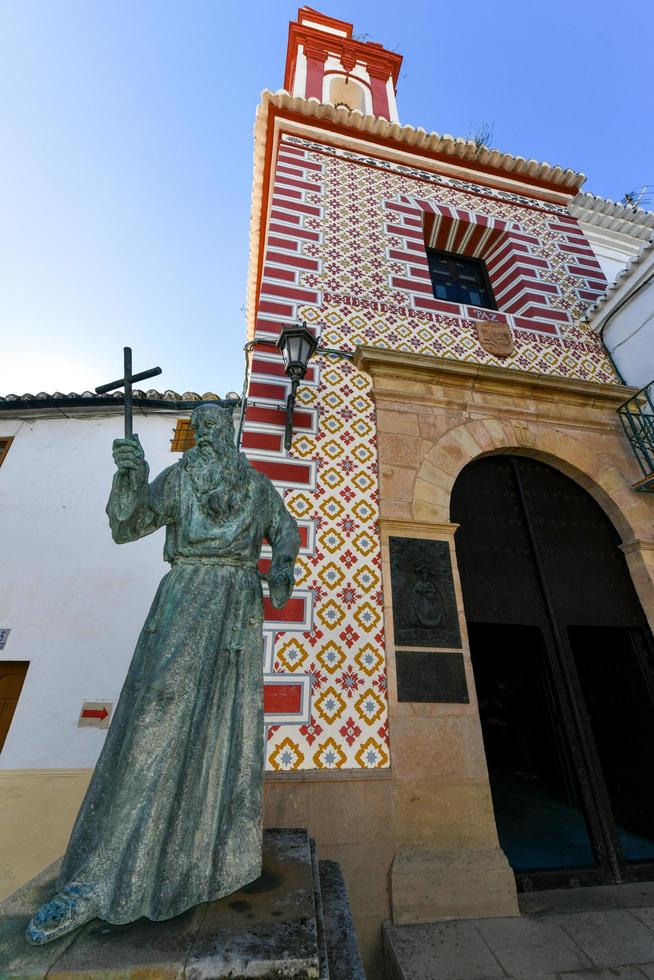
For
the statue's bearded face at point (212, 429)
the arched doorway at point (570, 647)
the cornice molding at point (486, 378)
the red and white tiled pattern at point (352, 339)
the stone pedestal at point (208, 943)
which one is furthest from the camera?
the cornice molding at point (486, 378)

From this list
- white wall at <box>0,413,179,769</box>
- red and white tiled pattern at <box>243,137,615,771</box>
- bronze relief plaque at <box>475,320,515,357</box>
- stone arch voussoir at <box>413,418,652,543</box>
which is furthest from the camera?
bronze relief plaque at <box>475,320,515,357</box>

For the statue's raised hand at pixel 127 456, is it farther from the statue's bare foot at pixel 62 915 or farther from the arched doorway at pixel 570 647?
the arched doorway at pixel 570 647

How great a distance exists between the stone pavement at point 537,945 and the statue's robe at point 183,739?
1.49 metres

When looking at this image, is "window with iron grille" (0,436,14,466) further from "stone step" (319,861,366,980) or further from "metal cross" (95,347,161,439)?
"stone step" (319,861,366,980)

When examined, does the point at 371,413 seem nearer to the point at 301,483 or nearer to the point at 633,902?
the point at 301,483

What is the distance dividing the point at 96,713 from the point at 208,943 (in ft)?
13.9

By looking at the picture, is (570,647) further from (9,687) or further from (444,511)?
(9,687)

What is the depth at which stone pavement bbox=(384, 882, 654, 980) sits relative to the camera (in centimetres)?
219

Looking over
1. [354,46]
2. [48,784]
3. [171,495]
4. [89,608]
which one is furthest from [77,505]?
[354,46]

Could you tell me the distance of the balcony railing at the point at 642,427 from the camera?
4.56 meters

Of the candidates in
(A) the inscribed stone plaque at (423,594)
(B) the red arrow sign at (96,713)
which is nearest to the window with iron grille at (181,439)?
(B) the red arrow sign at (96,713)

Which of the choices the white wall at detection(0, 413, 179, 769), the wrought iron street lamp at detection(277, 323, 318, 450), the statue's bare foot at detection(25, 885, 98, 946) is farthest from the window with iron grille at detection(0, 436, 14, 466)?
the statue's bare foot at detection(25, 885, 98, 946)

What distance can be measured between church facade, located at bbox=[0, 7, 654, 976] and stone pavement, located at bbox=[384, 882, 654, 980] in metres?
0.14

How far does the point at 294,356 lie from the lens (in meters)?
3.93
